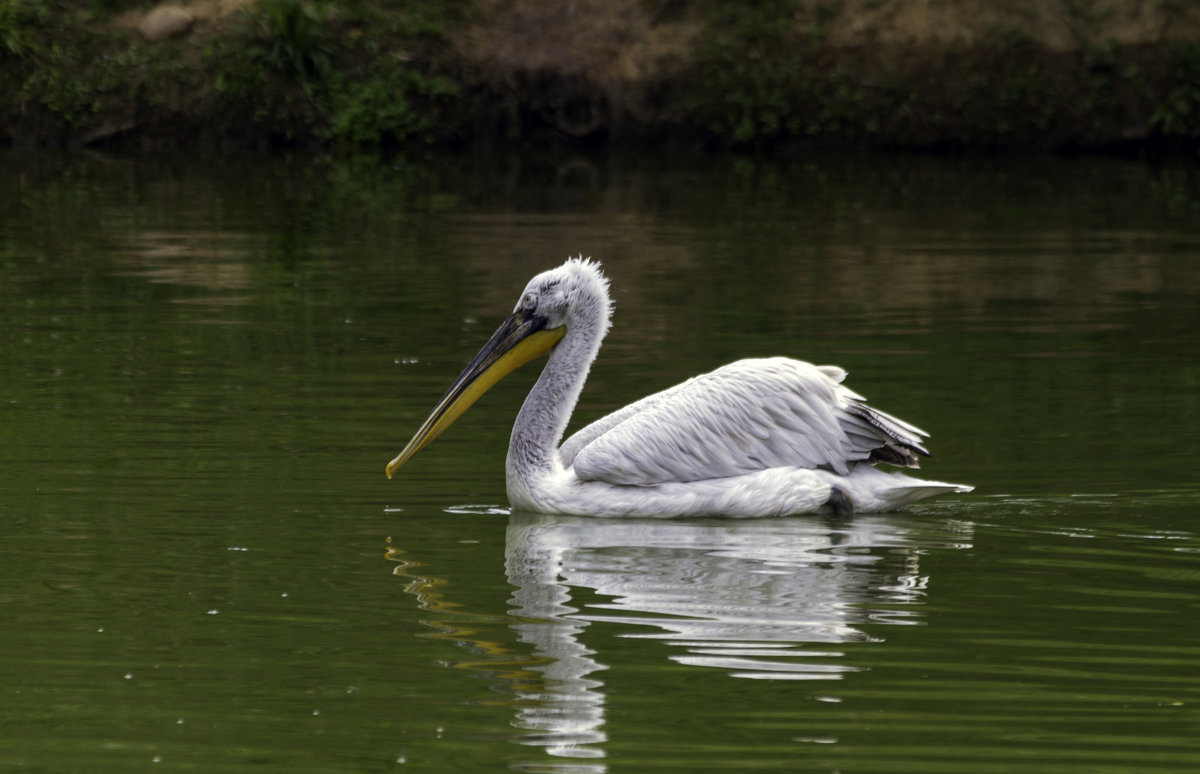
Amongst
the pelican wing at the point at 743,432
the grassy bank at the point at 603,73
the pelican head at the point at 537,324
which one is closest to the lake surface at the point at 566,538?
the pelican wing at the point at 743,432

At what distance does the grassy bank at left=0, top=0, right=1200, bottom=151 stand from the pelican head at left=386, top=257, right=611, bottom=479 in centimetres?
1452

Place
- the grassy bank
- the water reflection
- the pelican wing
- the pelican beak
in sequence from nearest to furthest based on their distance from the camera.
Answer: the water reflection
the pelican wing
the pelican beak
the grassy bank

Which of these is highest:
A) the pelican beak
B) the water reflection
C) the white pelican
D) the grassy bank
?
the grassy bank

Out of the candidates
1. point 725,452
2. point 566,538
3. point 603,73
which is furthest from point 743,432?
point 603,73

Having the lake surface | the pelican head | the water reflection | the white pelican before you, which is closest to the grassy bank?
the lake surface

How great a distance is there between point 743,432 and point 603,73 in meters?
15.1

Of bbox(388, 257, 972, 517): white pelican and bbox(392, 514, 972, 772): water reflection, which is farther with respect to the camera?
bbox(388, 257, 972, 517): white pelican

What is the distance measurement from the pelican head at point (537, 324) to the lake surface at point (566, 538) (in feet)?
1.14

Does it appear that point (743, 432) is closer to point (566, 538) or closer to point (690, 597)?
point (566, 538)

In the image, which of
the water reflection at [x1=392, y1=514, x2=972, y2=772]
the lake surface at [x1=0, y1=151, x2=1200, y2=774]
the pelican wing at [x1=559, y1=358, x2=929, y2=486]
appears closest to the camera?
the lake surface at [x1=0, y1=151, x2=1200, y2=774]

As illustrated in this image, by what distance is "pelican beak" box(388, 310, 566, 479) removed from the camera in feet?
22.8

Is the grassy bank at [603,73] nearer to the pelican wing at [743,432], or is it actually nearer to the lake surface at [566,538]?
the lake surface at [566,538]

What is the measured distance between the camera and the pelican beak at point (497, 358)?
6.94 meters

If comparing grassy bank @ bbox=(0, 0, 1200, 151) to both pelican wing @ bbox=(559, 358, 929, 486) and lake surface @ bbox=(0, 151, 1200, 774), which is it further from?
pelican wing @ bbox=(559, 358, 929, 486)
